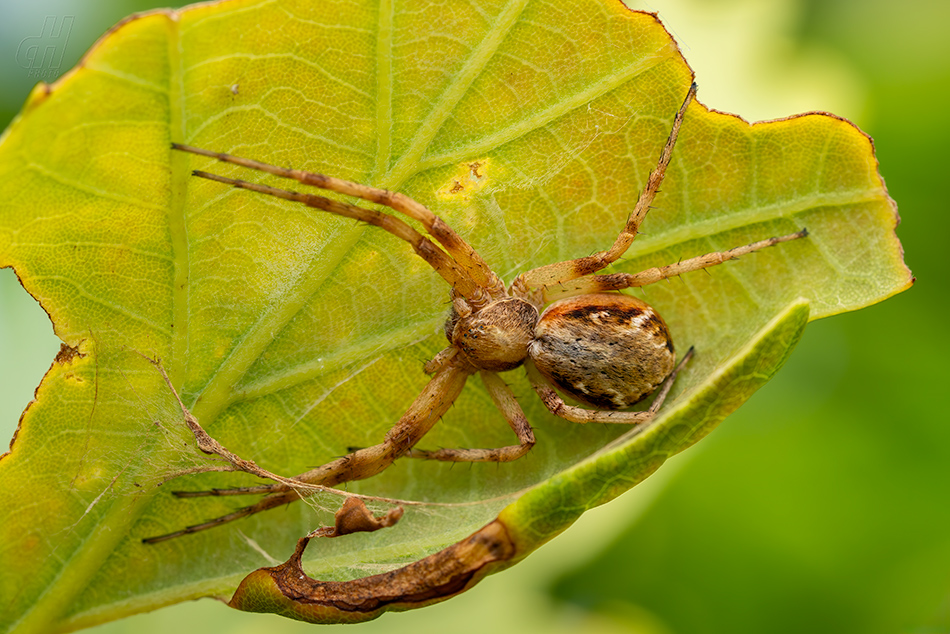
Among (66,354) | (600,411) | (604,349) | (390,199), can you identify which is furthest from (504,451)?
(66,354)

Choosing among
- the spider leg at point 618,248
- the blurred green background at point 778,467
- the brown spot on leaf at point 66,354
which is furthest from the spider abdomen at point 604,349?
the brown spot on leaf at point 66,354

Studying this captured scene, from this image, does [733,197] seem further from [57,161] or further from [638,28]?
[57,161]

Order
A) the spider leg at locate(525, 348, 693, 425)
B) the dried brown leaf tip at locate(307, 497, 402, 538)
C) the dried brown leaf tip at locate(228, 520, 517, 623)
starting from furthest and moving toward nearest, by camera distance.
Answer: the spider leg at locate(525, 348, 693, 425) < the dried brown leaf tip at locate(307, 497, 402, 538) < the dried brown leaf tip at locate(228, 520, 517, 623)

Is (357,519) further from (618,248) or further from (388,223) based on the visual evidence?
(618,248)

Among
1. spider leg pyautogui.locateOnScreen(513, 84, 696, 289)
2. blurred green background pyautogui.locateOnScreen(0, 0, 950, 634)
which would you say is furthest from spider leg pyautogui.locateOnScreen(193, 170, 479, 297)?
blurred green background pyautogui.locateOnScreen(0, 0, 950, 634)

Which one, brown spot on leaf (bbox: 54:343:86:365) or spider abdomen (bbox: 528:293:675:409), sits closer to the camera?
brown spot on leaf (bbox: 54:343:86:365)

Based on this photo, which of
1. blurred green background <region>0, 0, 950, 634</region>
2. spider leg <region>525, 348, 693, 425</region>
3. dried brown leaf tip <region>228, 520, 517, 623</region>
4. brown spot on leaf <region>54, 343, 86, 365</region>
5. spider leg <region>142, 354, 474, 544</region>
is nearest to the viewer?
dried brown leaf tip <region>228, 520, 517, 623</region>

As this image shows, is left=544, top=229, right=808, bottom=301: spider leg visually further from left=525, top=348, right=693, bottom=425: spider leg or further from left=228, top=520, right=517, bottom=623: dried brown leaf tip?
left=228, top=520, right=517, bottom=623: dried brown leaf tip

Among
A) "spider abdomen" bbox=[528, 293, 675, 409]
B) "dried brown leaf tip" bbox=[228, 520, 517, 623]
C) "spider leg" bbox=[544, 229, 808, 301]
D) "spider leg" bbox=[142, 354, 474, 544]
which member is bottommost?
"dried brown leaf tip" bbox=[228, 520, 517, 623]
